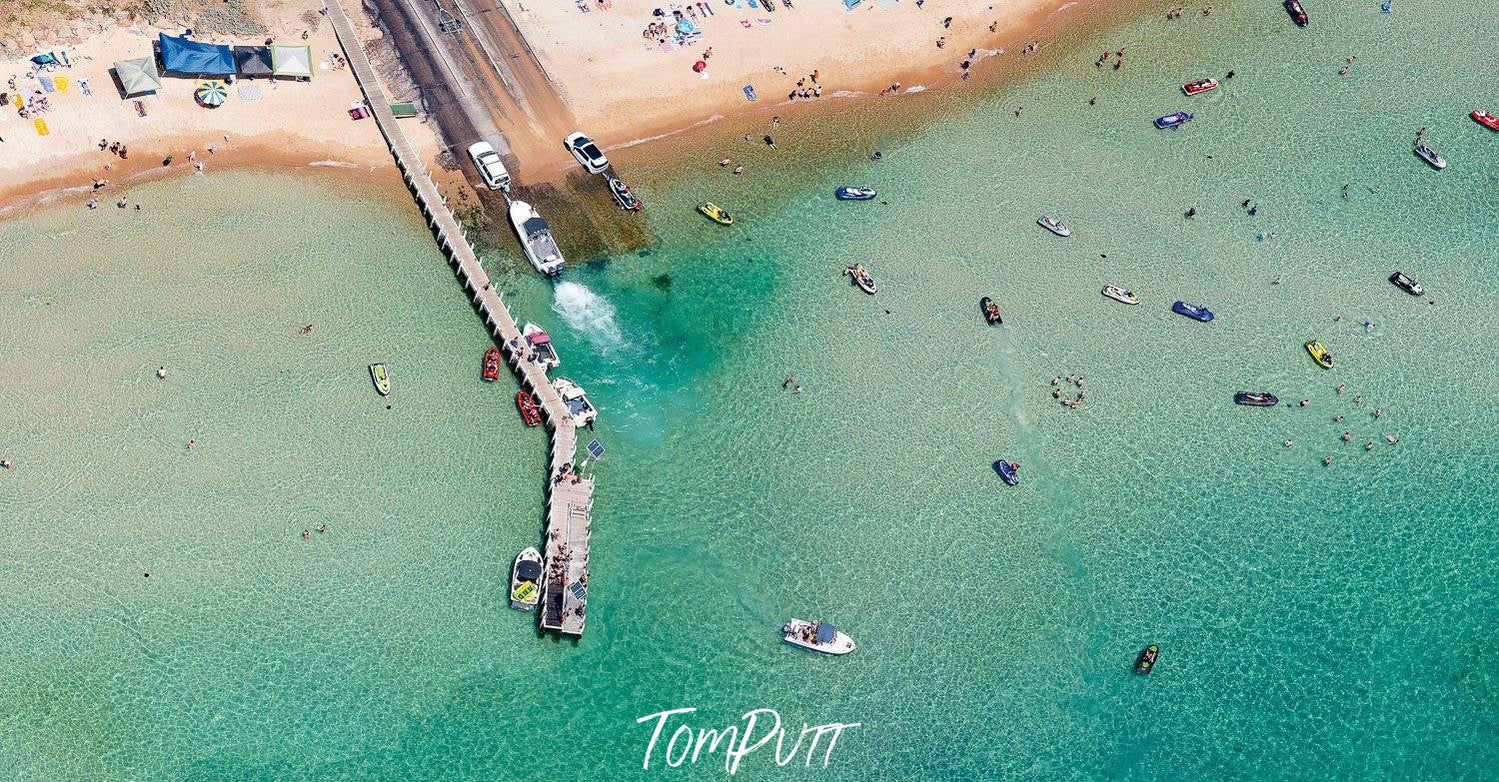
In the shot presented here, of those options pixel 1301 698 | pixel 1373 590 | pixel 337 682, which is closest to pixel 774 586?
pixel 337 682

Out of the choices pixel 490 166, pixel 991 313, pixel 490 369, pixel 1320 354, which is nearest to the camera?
pixel 490 369

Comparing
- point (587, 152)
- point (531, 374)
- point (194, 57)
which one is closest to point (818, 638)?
point (531, 374)

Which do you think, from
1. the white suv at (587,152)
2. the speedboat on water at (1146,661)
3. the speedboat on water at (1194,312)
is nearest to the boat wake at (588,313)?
the white suv at (587,152)

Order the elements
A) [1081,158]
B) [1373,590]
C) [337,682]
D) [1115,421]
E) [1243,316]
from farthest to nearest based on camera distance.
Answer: [1081,158] < [1243,316] < [1115,421] < [1373,590] < [337,682]

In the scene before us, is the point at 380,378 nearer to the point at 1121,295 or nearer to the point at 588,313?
the point at 588,313

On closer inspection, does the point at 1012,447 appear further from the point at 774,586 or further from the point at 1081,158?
the point at 1081,158

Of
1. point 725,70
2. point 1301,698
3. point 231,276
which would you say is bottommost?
point 1301,698

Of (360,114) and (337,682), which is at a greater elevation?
(360,114)
